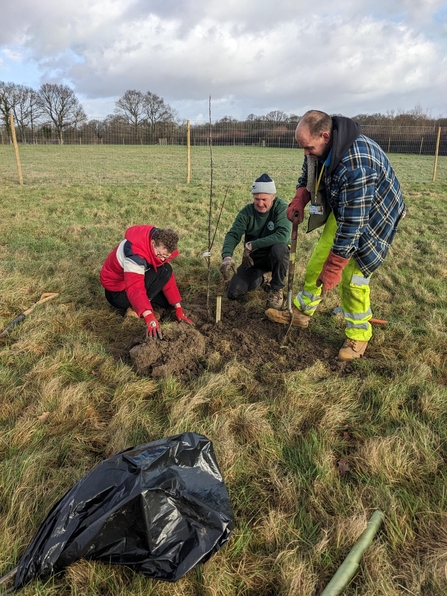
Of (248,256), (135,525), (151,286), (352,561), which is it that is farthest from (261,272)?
(135,525)

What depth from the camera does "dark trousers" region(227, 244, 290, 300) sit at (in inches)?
174

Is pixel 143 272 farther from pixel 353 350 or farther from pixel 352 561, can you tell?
pixel 352 561

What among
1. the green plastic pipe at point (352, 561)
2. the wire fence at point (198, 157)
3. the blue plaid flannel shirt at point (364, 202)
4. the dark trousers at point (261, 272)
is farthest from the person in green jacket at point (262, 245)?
the wire fence at point (198, 157)

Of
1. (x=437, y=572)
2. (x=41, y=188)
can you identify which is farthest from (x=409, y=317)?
(x=41, y=188)

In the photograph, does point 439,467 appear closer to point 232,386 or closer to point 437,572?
point 437,572

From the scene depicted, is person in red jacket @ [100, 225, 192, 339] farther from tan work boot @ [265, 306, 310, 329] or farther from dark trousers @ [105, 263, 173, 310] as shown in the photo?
tan work boot @ [265, 306, 310, 329]

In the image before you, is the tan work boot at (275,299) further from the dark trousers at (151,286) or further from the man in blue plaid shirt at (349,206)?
the dark trousers at (151,286)

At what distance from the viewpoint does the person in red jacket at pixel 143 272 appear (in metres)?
3.41

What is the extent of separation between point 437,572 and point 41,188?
37.4ft

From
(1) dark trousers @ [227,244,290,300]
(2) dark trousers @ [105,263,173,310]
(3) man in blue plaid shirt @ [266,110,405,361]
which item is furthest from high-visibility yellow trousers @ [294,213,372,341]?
(2) dark trousers @ [105,263,173,310]

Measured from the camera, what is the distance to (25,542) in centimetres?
181

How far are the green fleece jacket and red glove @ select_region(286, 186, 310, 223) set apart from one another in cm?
80

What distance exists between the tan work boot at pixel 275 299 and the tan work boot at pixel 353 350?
1.09 metres

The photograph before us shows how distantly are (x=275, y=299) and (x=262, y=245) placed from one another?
61 cm
